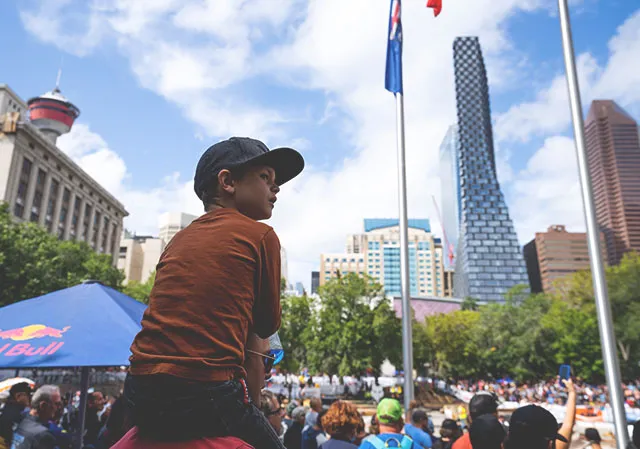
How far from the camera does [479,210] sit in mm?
169375

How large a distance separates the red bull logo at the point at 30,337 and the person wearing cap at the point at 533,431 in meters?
4.04

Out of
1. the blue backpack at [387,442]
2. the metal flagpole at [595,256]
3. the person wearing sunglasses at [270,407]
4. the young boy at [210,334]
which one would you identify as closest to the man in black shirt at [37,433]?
the person wearing sunglasses at [270,407]

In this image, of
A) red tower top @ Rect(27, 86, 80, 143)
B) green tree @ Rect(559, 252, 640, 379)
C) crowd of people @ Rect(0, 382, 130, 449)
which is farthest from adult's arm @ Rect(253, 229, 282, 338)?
red tower top @ Rect(27, 86, 80, 143)

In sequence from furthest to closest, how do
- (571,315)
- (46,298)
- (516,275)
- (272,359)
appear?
1. (516,275)
2. (571,315)
3. (46,298)
4. (272,359)

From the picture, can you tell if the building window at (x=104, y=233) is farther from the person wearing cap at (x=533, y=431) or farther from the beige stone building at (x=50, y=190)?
the person wearing cap at (x=533, y=431)

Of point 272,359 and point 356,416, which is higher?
point 272,359

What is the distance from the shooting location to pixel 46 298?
17.5ft

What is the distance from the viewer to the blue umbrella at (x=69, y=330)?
4383 millimetres

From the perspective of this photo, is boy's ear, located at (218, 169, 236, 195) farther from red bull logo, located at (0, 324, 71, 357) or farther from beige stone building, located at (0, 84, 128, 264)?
beige stone building, located at (0, 84, 128, 264)

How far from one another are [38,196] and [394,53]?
57.0 m

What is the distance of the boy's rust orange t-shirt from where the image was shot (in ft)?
4.52

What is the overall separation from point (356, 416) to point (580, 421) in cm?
1818

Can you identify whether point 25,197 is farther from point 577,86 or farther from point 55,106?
point 577,86

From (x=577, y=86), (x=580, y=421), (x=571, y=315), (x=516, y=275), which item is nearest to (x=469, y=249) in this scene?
(x=516, y=275)
